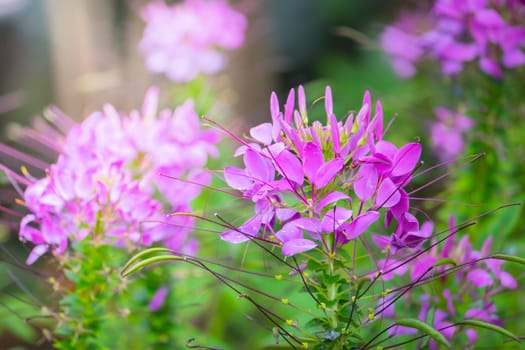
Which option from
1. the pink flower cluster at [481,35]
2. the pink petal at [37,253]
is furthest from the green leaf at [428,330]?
the pink flower cluster at [481,35]

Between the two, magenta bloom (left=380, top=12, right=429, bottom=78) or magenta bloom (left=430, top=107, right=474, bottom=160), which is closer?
magenta bloom (left=430, top=107, right=474, bottom=160)

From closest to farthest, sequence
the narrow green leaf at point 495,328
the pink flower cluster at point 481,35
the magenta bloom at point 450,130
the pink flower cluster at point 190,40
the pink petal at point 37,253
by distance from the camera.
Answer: the narrow green leaf at point 495,328 < the pink petal at point 37,253 < the pink flower cluster at point 481,35 < the magenta bloom at point 450,130 < the pink flower cluster at point 190,40

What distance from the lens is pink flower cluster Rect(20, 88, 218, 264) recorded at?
0.92m

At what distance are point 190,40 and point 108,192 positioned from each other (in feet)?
3.17

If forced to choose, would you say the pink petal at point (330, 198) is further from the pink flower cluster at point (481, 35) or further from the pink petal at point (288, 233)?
the pink flower cluster at point (481, 35)

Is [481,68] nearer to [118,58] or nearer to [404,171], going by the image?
[404,171]

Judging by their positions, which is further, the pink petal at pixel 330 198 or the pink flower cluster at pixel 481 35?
the pink flower cluster at pixel 481 35

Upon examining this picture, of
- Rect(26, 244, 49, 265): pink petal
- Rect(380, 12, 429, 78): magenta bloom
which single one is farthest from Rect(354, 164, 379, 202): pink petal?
Rect(380, 12, 429, 78): magenta bloom

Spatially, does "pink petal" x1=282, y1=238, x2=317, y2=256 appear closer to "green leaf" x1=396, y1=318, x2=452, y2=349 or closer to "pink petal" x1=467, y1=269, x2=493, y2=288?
"green leaf" x1=396, y1=318, x2=452, y2=349

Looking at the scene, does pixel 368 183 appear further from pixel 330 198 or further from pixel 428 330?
pixel 428 330

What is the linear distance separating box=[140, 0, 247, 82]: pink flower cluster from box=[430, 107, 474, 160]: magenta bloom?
2.10ft

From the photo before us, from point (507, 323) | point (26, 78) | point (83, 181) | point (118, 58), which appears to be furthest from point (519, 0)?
point (26, 78)

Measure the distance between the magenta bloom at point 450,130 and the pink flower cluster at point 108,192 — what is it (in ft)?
2.13

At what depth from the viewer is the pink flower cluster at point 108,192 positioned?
0.92 m
